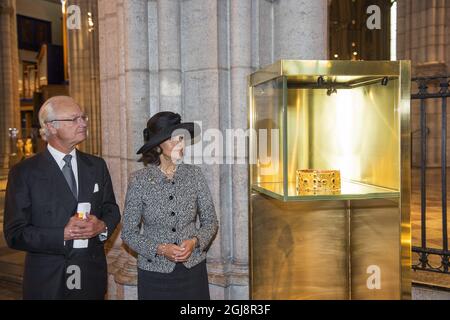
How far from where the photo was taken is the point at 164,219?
2.78 m

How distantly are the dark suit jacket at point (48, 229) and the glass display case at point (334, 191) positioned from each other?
3.47ft

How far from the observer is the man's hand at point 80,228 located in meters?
2.55

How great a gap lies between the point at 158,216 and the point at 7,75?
825 inches

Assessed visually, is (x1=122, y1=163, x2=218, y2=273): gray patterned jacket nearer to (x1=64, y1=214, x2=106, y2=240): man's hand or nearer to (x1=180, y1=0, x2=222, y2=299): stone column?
(x1=64, y1=214, x2=106, y2=240): man's hand

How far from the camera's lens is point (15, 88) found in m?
21.8

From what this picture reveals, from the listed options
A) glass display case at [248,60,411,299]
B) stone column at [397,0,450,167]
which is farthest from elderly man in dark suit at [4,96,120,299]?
stone column at [397,0,450,167]

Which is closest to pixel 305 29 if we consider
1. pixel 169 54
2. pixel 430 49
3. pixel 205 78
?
pixel 205 78

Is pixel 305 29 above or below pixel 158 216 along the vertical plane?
above

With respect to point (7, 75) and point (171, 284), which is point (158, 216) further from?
point (7, 75)

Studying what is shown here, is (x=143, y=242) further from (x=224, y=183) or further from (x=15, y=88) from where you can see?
(x=15, y=88)

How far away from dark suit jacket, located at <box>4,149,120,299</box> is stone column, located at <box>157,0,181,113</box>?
117cm
